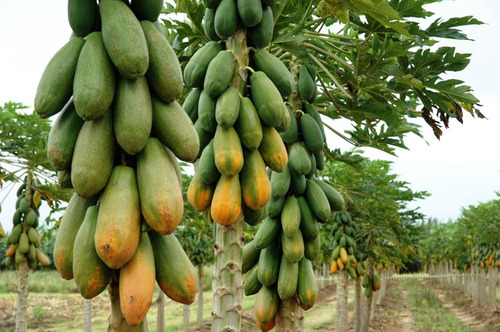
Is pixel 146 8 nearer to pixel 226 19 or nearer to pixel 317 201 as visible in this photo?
Answer: pixel 226 19

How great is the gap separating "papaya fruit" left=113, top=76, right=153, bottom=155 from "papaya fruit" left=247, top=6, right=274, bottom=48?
3.91 feet

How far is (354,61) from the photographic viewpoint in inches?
127

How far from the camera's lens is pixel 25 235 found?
7.54 metres

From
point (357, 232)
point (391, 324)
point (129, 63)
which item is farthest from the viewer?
point (391, 324)

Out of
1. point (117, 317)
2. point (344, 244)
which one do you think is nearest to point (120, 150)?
point (117, 317)

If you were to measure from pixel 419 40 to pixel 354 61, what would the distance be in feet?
1.51

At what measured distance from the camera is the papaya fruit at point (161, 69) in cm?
132

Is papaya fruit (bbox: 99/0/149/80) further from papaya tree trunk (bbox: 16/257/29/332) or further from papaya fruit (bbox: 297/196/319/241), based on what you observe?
papaya tree trunk (bbox: 16/257/29/332)

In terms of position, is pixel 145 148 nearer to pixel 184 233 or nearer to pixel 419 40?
pixel 419 40

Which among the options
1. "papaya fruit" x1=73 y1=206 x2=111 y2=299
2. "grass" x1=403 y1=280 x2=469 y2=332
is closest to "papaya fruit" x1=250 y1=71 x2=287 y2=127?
"papaya fruit" x1=73 y1=206 x2=111 y2=299

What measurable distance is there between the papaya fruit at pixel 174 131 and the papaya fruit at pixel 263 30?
116 cm

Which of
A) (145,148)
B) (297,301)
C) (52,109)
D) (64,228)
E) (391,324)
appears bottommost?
(391,324)

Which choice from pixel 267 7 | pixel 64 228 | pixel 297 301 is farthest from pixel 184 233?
pixel 64 228

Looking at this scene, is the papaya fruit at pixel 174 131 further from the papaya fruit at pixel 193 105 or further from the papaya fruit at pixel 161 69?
the papaya fruit at pixel 193 105
